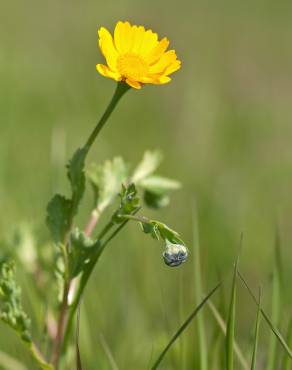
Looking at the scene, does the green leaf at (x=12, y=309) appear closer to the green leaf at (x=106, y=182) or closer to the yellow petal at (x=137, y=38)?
the green leaf at (x=106, y=182)

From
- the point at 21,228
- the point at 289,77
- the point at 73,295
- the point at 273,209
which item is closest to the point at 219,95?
the point at 289,77

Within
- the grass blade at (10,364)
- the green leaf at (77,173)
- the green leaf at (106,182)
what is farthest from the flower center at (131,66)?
the grass blade at (10,364)

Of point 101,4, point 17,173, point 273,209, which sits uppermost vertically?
point 101,4

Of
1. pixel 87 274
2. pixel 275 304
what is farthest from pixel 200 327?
pixel 87 274

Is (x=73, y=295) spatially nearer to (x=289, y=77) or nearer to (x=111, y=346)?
(x=111, y=346)

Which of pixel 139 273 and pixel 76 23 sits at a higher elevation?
pixel 76 23
